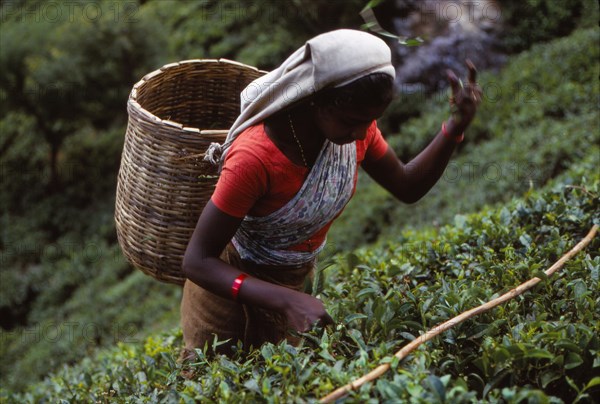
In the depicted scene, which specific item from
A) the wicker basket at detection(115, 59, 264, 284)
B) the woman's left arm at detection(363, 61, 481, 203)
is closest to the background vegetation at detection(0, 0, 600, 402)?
the woman's left arm at detection(363, 61, 481, 203)

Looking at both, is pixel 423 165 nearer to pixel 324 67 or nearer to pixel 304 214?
pixel 304 214

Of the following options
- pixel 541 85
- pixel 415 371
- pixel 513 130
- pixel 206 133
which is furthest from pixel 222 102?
pixel 541 85

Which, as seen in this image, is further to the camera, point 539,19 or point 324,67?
point 539,19

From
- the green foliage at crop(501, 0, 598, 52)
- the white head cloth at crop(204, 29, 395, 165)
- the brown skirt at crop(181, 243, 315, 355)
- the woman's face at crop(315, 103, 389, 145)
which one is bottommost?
the green foliage at crop(501, 0, 598, 52)

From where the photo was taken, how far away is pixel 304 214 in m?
2.29

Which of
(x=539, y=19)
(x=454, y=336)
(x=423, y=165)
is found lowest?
(x=539, y=19)

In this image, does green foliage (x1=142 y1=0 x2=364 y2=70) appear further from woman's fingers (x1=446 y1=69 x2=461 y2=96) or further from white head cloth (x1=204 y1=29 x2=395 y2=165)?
white head cloth (x1=204 y1=29 x2=395 y2=165)

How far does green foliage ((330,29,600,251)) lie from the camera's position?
578 cm

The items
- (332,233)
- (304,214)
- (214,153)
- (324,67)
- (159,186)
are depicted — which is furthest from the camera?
(332,233)

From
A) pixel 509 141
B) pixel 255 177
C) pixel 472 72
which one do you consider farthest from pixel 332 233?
pixel 255 177

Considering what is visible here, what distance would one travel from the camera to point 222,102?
3.39m

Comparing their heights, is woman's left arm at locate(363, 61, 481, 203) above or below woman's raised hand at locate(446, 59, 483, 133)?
below

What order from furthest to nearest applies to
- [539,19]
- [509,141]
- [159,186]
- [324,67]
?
[539,19] → [509,141] → [159,186] → [324,67]

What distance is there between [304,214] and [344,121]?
0.39m
